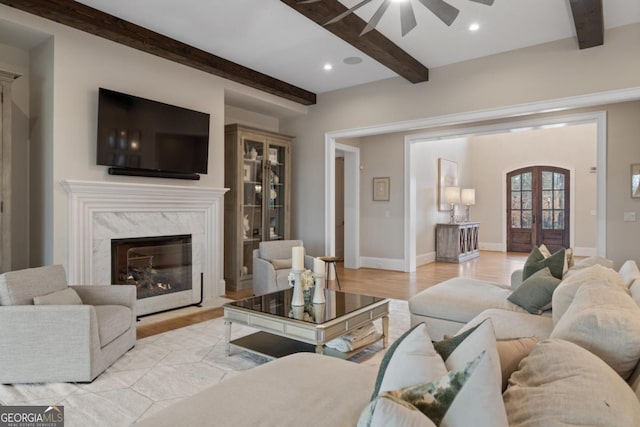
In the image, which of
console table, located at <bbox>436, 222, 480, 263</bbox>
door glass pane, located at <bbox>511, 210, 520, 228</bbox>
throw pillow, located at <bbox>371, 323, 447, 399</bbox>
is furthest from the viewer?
door glass pane, located at <bbox>511, 210, 520, 228</bbox>

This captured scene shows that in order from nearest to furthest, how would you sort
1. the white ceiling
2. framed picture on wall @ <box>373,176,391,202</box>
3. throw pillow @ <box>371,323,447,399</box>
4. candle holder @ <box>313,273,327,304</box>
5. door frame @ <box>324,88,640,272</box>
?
throw pillow @ <box>371,323,447,399</box>
candle holder @ <box>313,273,327,304</box>
the white ceiling
door frame @ <box>324,88,640,272</box>
framed picture on wall @ <box>373,176,391,202</box>

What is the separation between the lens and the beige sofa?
968mm

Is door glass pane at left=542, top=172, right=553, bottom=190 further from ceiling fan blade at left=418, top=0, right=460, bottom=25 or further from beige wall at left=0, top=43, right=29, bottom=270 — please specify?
beige wall at left=0, top=43, right=29, bottom=270

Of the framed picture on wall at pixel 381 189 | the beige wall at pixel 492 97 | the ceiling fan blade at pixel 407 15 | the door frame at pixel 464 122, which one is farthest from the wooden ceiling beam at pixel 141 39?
the framed picture on wall at pixel 381 189

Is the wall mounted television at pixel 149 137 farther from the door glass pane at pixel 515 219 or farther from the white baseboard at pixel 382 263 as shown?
the door glass pane at pixel 515 219

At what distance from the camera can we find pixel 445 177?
934 cm

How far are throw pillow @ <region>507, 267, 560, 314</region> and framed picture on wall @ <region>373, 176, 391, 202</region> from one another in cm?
470

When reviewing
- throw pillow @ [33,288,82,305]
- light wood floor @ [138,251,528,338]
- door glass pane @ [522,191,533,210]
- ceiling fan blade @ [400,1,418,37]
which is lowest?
light wood floor @ [138,251,528,338]

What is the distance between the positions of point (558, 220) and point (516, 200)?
111 cm

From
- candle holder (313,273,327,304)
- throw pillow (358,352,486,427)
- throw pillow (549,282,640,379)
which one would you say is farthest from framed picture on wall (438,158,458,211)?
throw pillow (358,352,486,427)

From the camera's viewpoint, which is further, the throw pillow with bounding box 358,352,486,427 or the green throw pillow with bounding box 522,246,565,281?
the green throw pillow with bounding box 522,246,565,281

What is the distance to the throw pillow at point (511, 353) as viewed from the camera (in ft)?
4.21

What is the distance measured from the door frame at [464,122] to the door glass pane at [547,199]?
4.95m

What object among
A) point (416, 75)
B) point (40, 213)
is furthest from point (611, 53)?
point (40, 213)
